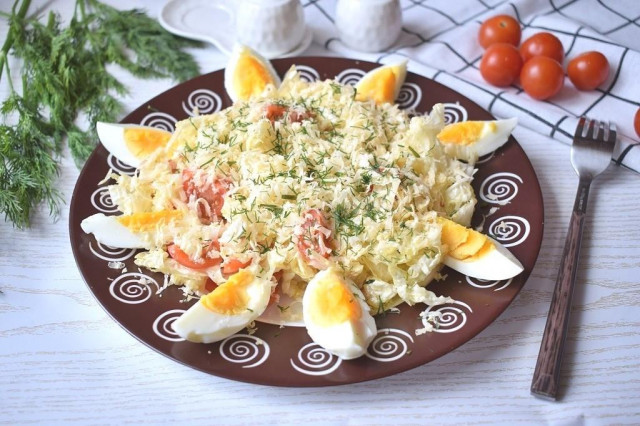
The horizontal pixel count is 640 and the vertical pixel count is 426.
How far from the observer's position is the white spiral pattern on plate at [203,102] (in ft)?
13.9

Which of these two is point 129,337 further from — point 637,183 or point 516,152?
point 637,183

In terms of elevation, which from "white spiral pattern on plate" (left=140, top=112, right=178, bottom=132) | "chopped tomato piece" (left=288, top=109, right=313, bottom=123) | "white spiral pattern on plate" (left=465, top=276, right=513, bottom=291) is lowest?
"white spiral pattern on plate" (left=465, top=276, right=513, bottom=291)

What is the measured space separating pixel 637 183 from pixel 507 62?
1.19 m

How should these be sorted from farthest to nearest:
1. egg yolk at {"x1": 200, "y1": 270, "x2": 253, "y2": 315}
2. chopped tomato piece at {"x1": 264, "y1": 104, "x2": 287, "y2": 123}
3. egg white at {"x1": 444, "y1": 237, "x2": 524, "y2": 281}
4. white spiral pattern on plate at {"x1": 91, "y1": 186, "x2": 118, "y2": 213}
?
chopped tomato piece at {"x1": 264, "y1": 104, "x2": 287, "y2": 123}
white spiral pattern on plate at {"x1": 91, "y1": 186, "x2": 118, "y2": 213}
egg white at {"x1": 444, "y1": 237, "x2": 524, "y2": 281}
egg yolk at {"x1": 200, "y1": 270, "x2": 253, "y2": 315}

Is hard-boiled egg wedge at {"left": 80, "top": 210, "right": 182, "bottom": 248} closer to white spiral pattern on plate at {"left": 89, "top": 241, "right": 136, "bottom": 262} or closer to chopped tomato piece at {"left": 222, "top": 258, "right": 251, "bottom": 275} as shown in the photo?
white spiral pattern on plate at {"left": 89, "top": 241, "right": 136, "bottom": 262}

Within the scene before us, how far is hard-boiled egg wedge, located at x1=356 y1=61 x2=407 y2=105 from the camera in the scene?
4.14m

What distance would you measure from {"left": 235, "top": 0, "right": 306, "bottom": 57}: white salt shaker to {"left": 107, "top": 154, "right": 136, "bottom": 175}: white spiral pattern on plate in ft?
5.05

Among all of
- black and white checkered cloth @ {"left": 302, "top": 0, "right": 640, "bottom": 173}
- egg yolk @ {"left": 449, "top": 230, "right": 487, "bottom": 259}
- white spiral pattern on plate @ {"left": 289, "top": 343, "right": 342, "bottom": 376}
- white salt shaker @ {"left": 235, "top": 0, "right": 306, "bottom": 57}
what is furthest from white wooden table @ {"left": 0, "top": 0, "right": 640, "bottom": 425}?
white salt shaker @ {"left": 235, "top": 0, "right": 306, "bottom": 57}

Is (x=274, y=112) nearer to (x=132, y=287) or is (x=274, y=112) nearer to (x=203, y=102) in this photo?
(x=203, y=102)

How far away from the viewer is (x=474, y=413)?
2.94 m

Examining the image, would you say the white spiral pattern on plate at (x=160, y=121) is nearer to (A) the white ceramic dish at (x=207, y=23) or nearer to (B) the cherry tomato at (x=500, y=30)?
(A) the white ceramic dish at (x=207, y=23)

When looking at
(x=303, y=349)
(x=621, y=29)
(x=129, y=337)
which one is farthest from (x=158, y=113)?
(x=621, y=29)

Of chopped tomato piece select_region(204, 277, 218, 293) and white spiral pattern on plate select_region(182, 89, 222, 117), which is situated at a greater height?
white spiral pattern on plate select_region(182, 89, 222, 117)

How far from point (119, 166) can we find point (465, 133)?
2.02m
